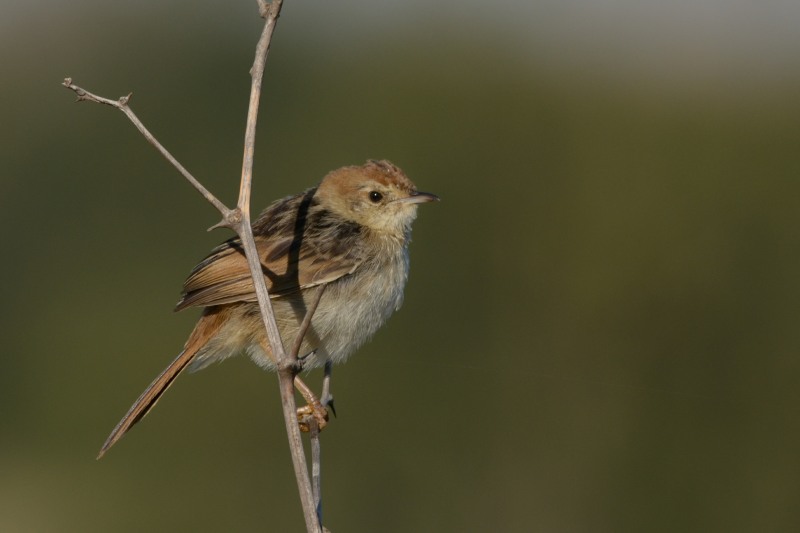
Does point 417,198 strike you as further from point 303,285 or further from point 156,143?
point 156,143

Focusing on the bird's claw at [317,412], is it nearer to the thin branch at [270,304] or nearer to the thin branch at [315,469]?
the thin branch at [315,469]

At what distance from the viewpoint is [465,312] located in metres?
8.80

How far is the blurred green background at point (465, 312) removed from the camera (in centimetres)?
798

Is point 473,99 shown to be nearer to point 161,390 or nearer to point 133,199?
point 133,199

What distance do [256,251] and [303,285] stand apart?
3.67ft

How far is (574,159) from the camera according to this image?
400 inches

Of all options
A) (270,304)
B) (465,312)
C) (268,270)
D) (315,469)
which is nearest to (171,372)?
(268,270)

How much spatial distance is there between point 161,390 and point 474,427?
4829 millimetres

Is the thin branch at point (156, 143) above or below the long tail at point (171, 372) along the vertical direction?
above

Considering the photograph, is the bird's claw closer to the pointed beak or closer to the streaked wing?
the streaked wing

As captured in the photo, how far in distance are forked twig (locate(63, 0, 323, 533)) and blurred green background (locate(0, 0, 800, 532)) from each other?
4.87m

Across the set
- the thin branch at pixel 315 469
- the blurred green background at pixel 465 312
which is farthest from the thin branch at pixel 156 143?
the blurred green background at pixel 465 312

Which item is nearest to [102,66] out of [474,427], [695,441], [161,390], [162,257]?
[162,257]

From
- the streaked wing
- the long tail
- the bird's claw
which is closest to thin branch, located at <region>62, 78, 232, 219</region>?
the streaked wing
